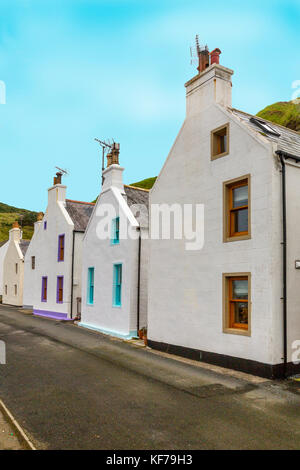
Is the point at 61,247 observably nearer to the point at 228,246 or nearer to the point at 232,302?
the point at 228,246

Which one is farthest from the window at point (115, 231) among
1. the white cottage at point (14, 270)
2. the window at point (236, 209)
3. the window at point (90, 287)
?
the white cottage at point (14, 270)

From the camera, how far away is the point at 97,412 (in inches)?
326

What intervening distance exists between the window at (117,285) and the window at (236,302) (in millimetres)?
7949

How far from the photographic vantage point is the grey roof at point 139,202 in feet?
65.0

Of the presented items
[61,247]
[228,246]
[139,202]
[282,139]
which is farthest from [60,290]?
[282,139]

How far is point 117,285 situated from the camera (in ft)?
64.4

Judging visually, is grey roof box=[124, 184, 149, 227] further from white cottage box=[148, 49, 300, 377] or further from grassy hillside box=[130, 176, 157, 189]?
grassy hillside box=[130, 176, 157, 189]

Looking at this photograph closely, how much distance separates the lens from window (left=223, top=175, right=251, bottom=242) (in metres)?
12.4

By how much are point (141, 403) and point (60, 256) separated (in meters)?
20.3

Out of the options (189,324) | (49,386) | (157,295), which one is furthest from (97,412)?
(157,295)

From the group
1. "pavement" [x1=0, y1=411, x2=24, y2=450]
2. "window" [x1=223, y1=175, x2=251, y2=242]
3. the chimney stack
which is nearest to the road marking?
"pavement" [x1=0, y1=411, x2=24, y2=450]

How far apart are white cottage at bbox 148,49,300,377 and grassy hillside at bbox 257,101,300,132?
A: 28.9 m

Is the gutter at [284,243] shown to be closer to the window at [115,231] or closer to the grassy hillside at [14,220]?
the window at [115,231]
